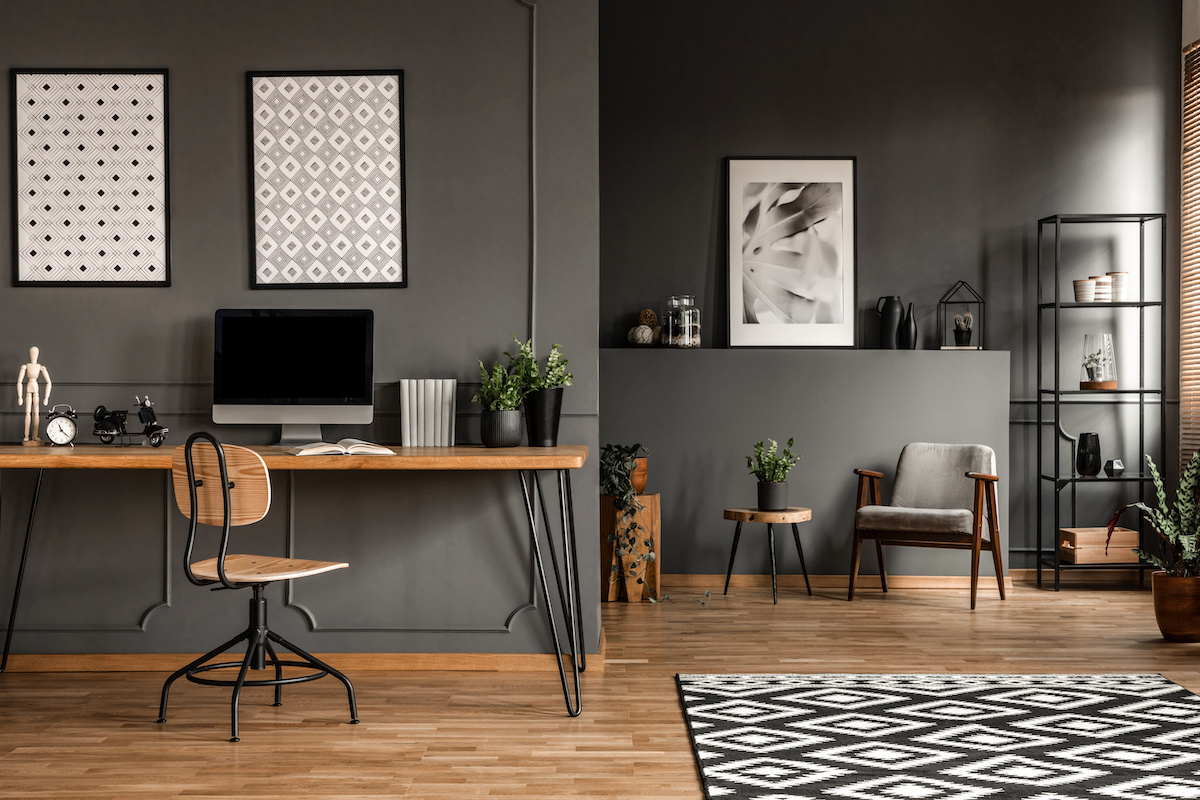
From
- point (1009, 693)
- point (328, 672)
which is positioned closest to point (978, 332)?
point (1009, 693)

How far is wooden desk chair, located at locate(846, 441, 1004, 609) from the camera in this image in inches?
196

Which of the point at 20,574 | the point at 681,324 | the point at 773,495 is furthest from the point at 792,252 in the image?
the point at 20,574

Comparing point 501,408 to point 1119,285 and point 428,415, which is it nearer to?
point 428,415

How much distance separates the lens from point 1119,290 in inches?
220

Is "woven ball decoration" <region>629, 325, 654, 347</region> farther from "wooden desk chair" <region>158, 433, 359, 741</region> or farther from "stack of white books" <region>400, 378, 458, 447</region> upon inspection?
"wooden desk chair" <region>158, 433, 359, 741</region>

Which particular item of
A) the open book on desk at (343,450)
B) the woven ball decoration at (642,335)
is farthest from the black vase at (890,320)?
the open book on desk at (343,450)

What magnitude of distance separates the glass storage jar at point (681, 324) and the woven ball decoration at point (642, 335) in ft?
0.28

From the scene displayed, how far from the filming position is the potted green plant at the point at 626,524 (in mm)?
5133

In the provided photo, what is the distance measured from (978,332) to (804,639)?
2.56m

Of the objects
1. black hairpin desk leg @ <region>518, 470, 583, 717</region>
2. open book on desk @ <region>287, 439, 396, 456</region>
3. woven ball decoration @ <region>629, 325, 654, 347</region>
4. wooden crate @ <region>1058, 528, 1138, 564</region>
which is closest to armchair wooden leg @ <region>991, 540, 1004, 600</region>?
wooden crate @ <region>1058, 528, 1138, 564</region>

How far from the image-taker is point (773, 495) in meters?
5.27

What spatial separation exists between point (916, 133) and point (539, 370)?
339 cm

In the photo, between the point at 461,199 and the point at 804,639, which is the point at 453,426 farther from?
the point at 804,639

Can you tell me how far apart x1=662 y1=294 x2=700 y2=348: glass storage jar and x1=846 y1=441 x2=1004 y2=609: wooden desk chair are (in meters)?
1.21
